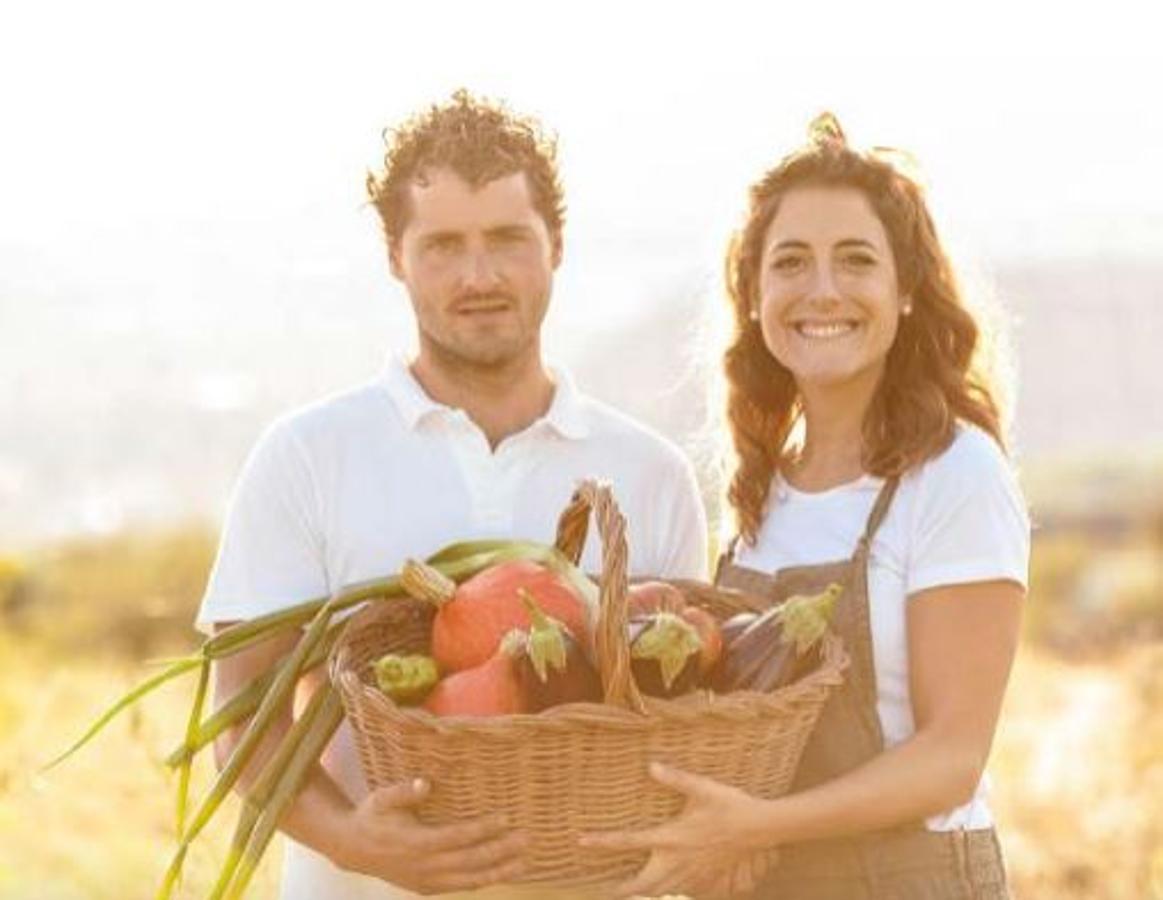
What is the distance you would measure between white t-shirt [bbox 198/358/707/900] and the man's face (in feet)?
0.45

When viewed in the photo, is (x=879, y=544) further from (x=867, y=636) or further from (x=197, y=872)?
(x=197, y=872)

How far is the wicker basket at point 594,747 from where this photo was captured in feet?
10.1

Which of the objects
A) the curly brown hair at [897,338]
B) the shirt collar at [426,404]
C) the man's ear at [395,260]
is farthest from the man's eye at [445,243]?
the curly brown hair at [897,338]

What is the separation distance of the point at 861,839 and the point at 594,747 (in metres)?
0.70

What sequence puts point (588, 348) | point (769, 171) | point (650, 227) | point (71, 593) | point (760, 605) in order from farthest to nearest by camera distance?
point (588, 348) → point (650, 227) → point (71, 593) → point (769, 171) → point (760, 605)

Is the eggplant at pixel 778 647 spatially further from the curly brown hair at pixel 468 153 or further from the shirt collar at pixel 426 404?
the curly brown hair at pixel 468 153

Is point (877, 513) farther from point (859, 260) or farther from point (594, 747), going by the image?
point (594, 747)

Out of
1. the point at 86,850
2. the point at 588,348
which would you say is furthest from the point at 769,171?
the point at 588,348

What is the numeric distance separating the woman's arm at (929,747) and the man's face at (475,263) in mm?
860

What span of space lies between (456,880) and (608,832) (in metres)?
0.24

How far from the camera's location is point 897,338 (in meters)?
3.96

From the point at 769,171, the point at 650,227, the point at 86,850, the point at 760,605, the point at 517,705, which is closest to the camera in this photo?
the point at 517,705

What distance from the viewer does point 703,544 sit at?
4.18 metres

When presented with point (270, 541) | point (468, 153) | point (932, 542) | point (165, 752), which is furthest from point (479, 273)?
point (165, 752)
